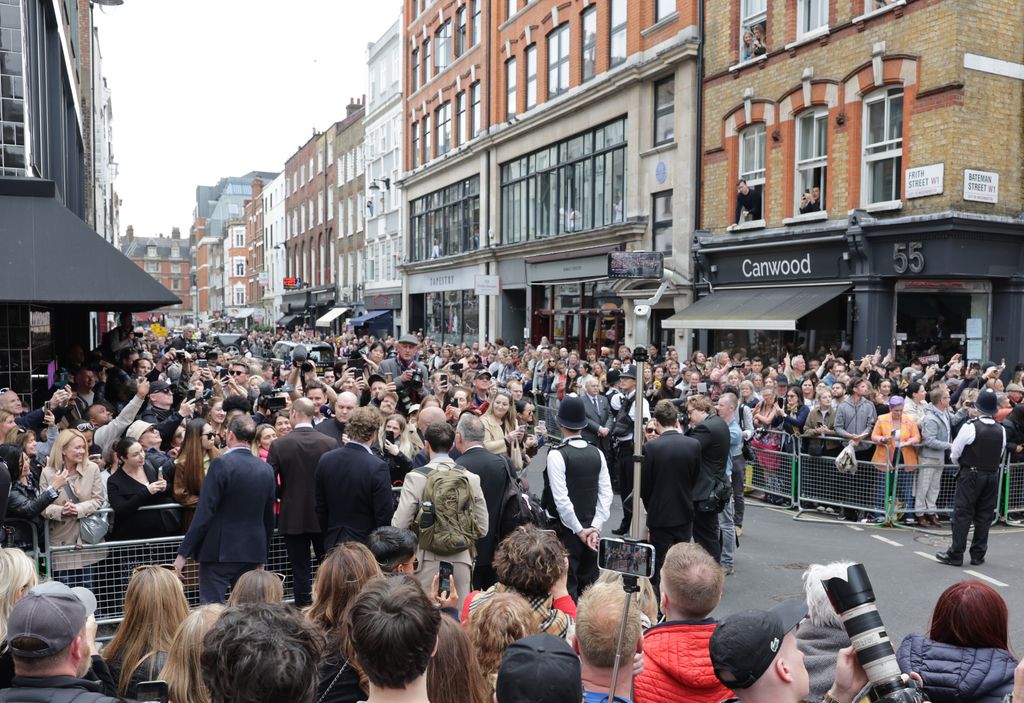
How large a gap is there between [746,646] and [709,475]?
532cm

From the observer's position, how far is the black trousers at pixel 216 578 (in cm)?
623

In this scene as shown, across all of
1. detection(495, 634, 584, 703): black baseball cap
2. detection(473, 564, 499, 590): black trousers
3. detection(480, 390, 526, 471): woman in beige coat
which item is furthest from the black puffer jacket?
detection(495, 634, 584, 703): black baseball cap

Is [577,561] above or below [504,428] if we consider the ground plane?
below

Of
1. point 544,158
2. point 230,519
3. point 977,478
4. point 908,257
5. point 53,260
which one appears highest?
point 544,158

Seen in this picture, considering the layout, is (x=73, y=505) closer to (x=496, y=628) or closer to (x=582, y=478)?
(x=582, y=478)

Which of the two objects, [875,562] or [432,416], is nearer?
[432,416]

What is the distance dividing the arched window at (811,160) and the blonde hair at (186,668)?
57.0 ft

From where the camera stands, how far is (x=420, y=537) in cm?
597

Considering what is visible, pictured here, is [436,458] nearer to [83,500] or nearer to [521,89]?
[83,500]

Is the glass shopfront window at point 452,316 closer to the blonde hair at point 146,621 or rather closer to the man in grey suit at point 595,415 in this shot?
the man in grey suit at point 595,415

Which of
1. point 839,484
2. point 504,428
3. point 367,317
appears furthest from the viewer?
point 367,317

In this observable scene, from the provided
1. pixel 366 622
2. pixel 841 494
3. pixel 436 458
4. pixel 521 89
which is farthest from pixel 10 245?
pixel 521 89

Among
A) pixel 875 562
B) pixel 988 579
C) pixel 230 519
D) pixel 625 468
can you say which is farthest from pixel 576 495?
pixel 988 579

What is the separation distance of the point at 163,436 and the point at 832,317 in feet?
47.5
